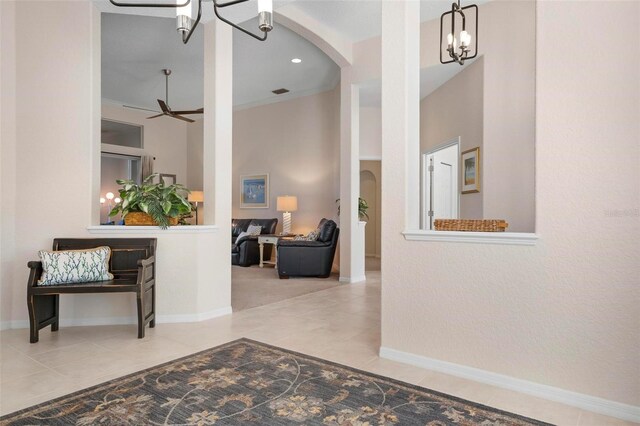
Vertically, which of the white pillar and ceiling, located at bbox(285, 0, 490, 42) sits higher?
ceiling, located at bbox(285, 0, 490, 42)

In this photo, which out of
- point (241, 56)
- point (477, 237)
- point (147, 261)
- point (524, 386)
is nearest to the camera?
point (524, 386)

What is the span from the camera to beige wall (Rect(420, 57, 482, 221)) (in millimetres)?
5004

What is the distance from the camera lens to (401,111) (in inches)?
109

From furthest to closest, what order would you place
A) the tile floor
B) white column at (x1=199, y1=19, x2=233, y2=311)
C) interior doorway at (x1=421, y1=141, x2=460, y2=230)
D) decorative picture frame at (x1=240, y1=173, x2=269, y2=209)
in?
decorative picture frame at (x1=240, y1=173, x2=269, y2=209), interior doorway at (x1=421, y1=141, x2=460, y2=230), white column at (x1=199, y1=19, x2=233, y2=311), the tile floor

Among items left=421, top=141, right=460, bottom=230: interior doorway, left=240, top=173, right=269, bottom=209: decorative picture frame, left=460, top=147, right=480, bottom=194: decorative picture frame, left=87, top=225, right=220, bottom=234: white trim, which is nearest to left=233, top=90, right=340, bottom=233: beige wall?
left=240, top=173, right=269, bottom=209: decorative picture frame

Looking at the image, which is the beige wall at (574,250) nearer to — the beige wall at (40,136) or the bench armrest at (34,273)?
the bench armrest at (34,273)

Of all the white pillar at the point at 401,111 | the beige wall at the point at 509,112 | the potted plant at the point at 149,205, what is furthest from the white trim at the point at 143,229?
the beige wall at the point at 509,112

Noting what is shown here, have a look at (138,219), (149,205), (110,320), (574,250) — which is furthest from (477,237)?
(110,320)

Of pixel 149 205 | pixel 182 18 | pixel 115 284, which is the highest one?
pixel 182 18

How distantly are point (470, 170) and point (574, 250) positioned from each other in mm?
3161

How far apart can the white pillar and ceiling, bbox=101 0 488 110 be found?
61.6 inches

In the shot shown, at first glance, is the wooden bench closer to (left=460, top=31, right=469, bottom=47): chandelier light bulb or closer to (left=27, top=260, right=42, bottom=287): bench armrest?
(left=27, top=260, right=42, bottom=287): bench armrest

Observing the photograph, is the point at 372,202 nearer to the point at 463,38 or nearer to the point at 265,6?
the point at 463,38

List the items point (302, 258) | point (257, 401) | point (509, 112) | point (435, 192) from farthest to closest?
point (435, 192) → point (302, 258) → point (509, 112) → point (257, 401)
